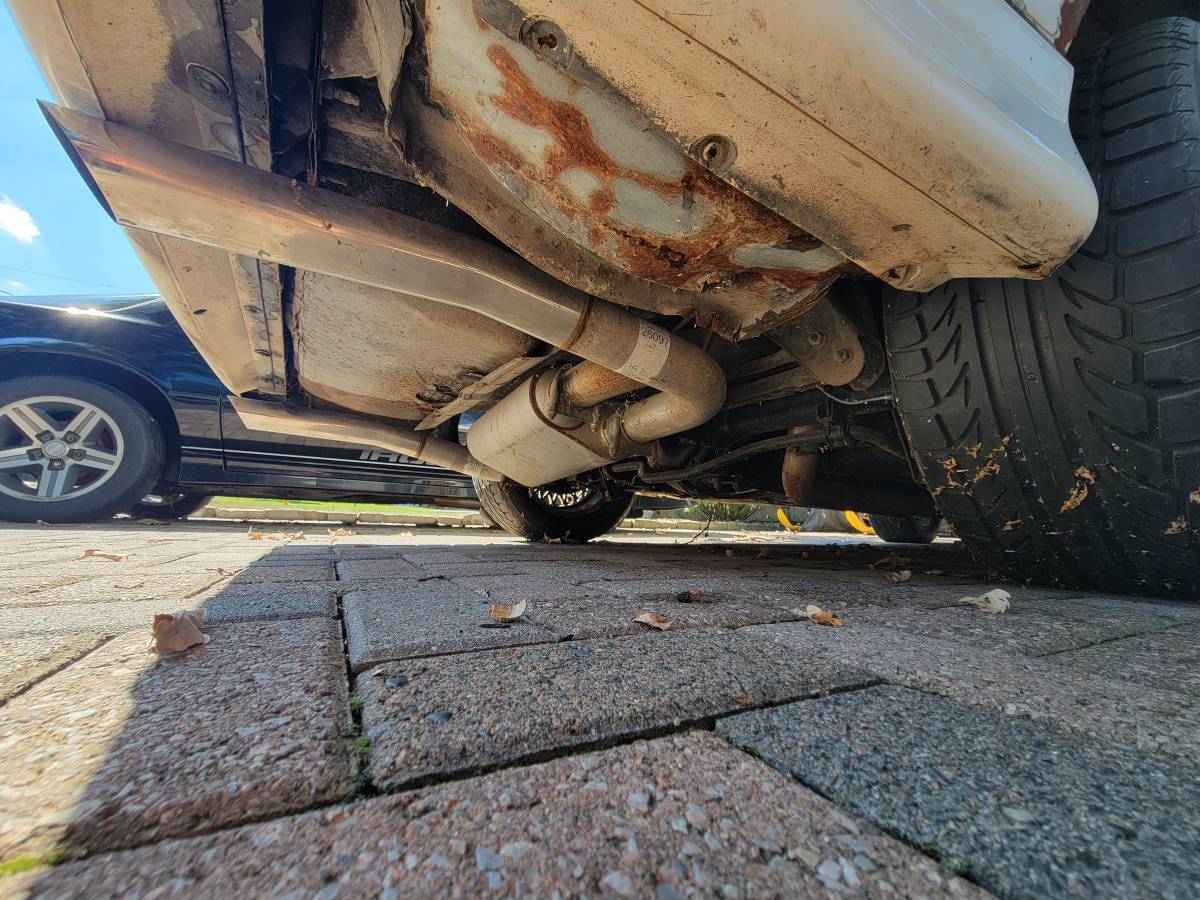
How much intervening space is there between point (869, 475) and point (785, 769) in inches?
79.1

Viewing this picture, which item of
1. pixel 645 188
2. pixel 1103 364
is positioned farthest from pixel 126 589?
→ pixel 1103 364

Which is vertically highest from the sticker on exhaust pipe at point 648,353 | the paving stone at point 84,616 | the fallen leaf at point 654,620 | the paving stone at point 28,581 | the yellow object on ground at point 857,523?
the sticker on exhaust pipe at point 648,353

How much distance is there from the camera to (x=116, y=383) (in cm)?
321

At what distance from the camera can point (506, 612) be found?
93 centimetres

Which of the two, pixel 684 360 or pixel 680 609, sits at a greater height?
pixel 684 360

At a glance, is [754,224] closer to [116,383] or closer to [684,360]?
[684,360]

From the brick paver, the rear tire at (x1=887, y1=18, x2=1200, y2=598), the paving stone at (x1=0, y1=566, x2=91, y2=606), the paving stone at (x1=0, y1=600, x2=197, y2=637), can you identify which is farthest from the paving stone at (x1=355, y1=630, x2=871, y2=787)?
the paving stone at (x1=0, y1=566, x2=91, y2=606)

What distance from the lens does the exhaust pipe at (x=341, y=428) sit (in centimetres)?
205

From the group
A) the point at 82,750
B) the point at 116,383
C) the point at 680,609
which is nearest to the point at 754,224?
the point at 680,609

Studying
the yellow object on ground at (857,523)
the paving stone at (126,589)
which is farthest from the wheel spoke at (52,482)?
the yellow object on ground at (857,523)

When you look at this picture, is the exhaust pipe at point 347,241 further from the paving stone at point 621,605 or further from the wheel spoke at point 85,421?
the wheel spoke at point 85,421

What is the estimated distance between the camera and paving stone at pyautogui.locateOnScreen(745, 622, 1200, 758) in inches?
21.3

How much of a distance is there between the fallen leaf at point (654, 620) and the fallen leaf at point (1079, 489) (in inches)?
36.3

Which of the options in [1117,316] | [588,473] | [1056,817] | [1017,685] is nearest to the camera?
[1056,817]
